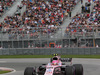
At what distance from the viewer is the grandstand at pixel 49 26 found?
29.1 metres

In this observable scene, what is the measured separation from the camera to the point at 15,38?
98.1 ft

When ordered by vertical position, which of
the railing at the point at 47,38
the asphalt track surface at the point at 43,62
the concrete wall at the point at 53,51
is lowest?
the asphalt track surface at the point at 43,62

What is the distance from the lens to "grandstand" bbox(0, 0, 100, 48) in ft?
95.4

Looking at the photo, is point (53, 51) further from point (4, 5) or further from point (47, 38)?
point (4, 5)

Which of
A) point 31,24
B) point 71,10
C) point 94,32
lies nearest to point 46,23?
point 31,24

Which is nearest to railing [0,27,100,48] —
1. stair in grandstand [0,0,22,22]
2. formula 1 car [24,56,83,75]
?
stair in grandstand [0,0,22,22]

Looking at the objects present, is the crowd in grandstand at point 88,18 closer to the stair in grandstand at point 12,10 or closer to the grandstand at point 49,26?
the grandstand at point 49,26

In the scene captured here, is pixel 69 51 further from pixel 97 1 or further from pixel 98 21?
pixel 97 1

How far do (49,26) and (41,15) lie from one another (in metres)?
2.51

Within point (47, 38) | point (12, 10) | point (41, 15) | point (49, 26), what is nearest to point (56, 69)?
point (47, 38)

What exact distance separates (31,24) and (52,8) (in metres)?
4.01

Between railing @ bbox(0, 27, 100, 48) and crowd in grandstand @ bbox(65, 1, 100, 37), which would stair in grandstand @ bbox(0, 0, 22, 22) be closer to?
railing @ bbox(0, 27, 100, 48)

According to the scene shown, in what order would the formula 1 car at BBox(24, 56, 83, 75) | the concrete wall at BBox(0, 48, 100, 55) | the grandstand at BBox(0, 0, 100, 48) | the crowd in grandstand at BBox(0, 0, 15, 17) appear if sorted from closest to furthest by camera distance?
1. the formula 1 car at BBox(24, 56, 83, 75)
2. the grandstand at BBox(0, 0, 100, 48)
3. the concrete wall at BBox(0, 48, 100, 55)
4. the crowd in grandstand at BBox(0, 0, 15, 17)

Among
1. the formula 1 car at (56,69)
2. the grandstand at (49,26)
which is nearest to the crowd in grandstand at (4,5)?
the grandstand at (49,26)
